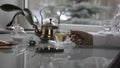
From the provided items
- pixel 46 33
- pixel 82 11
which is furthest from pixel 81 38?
pixel 82 11

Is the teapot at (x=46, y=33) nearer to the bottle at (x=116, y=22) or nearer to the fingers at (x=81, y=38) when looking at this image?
the fingers at (x=81, y=38)

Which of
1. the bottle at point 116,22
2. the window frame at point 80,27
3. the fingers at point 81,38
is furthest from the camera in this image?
the window frame at point 80,27

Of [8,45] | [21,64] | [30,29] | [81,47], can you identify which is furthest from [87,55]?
[30,29]

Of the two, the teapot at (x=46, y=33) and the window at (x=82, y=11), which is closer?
the teapot at (x=46, y=33)

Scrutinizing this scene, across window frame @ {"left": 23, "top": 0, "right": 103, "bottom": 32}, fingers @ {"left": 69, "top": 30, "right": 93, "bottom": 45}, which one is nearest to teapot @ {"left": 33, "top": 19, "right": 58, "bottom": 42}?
fingers @ {"left": 69, "top": 30, "right": 93, "bottom": 45}

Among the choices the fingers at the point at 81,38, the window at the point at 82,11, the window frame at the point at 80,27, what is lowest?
the fingers at the point at 81,38

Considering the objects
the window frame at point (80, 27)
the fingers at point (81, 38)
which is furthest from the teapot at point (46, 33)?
the window frame at point (80, 27)

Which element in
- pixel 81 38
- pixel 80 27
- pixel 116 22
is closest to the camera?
pixel 81 38

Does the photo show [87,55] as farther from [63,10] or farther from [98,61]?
[63,10]

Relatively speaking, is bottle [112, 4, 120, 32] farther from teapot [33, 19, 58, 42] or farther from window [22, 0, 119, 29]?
teapot [33, 19, 58, 42]

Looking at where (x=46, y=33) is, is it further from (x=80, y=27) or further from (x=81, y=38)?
(x=80, y=27)

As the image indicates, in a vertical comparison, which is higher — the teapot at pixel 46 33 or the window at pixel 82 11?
the window at pixel 82 11

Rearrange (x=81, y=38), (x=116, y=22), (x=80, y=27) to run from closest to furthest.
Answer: (x=81, y=38)
(x=116, y=22)
(x=80, y=27)

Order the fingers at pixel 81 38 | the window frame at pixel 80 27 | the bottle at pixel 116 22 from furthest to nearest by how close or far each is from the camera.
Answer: the window frame at pixel 80 27 < the bottle at pixel 116 22 < the fingers at pixel 81 38
